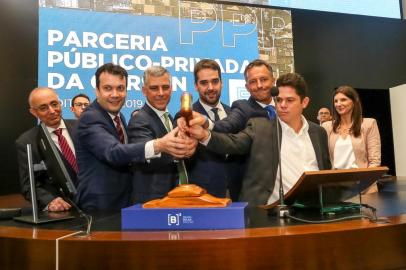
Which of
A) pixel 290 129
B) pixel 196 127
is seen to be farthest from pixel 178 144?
pixel 290 129

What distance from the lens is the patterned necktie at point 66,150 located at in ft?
7.47

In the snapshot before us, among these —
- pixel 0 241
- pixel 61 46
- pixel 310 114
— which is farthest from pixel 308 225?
pixel 310 114

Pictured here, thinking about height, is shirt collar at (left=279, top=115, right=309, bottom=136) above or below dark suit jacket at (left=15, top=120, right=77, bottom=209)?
above

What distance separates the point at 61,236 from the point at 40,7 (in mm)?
3803

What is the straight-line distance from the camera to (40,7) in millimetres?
4324

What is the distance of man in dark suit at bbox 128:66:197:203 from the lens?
1876 mm

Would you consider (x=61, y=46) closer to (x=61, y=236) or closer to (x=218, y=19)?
(x=218, y=19)

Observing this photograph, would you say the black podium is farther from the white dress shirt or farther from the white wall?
the white wall

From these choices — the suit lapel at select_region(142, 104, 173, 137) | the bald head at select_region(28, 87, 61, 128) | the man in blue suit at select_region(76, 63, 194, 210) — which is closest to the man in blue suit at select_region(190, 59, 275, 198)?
the suit lapel at select_region(142, 104, 173, 137)

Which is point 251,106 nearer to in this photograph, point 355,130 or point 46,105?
point 355,130

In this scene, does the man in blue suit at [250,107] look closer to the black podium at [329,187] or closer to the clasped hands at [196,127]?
the clasped hands at [196,127]

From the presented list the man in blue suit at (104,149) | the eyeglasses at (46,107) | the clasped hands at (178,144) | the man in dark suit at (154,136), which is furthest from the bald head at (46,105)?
the clasped hands at (178,144)

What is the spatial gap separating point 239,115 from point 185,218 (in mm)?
991

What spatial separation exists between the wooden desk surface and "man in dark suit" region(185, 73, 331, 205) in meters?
0.59
